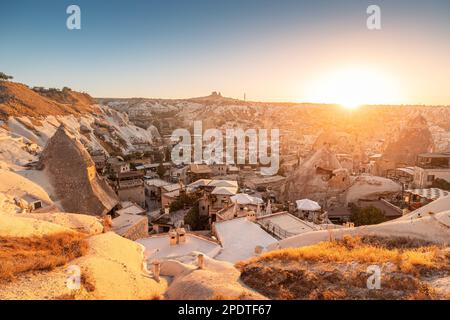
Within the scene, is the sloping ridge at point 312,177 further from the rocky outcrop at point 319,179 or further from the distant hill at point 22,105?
the distant hill at point 22,105

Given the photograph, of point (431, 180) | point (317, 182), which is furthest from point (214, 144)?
point (431, 180)

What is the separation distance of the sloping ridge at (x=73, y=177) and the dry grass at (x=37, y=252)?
11.8 m

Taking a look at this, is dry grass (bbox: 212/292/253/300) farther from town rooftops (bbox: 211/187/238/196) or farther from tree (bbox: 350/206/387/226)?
town rooftops (bbox: 211/187/238/196)

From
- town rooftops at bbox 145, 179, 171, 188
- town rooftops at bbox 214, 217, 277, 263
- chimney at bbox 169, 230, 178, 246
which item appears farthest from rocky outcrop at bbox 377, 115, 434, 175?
chimney at bbox 169, 230, 178, 246

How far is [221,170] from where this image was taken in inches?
1567

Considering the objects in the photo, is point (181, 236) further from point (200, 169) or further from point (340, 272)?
point (200, 169)

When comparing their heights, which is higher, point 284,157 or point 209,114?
Answer: point 209,114

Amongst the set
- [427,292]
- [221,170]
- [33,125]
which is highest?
[33,125]

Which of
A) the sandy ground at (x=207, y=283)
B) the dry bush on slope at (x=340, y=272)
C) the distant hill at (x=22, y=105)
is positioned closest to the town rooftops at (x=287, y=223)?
the dry bush on slope at (x=340, y=272)

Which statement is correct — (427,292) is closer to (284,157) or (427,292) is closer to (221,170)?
(221,170)

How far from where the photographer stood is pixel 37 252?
304 inches

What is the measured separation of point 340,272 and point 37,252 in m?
7.05
